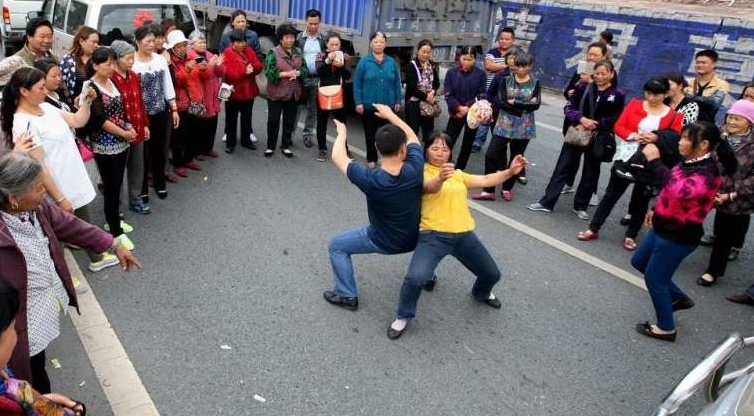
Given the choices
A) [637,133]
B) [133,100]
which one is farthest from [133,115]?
[637,133]

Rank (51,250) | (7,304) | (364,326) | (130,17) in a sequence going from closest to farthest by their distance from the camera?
(7,304) < (51,250) < (364,326) < (130,17)

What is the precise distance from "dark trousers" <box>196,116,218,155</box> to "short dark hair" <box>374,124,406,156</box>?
3540 millimetres

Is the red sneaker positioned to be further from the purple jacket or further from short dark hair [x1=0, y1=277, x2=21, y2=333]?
short dark hair [x1=0, y1=277, x2=21, y2=333]

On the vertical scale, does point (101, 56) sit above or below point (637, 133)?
above

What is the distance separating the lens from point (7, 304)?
179cm

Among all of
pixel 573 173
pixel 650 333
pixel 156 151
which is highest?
pixel 573 173

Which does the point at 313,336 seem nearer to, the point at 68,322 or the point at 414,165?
the point at 414,165

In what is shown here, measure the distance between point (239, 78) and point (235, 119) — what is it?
58 cm

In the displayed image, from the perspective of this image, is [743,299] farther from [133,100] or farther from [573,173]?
[133,100]

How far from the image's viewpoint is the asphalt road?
3.39 meters

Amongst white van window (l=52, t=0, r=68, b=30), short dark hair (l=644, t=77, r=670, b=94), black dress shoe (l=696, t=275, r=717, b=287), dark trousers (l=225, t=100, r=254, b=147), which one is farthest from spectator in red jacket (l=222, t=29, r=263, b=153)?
black dress shoe (l=696, t=275, r=717, b=287)

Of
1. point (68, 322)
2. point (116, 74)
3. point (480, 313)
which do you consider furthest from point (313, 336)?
point (116, 74)

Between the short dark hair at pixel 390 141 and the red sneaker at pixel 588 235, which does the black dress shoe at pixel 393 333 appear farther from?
the red sneaker at pixel 588 235

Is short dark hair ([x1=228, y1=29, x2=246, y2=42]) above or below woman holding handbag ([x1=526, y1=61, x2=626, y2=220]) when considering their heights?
above
